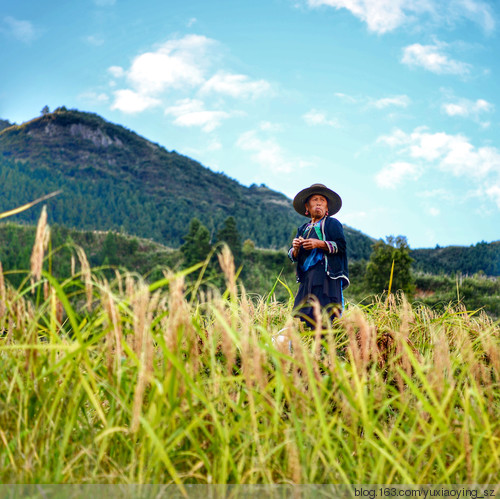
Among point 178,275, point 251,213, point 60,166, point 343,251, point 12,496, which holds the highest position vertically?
point 60,166

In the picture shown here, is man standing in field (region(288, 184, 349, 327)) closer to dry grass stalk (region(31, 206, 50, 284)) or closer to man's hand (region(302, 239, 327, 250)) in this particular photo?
man's hand (region(302, 239, 327, 250))

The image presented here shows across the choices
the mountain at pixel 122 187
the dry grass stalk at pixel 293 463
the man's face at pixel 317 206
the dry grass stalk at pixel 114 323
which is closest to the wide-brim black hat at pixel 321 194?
the man's face at pixel 317 206

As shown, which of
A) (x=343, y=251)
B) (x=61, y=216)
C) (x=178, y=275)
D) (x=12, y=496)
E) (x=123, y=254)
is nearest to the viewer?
(x=12, y=496)

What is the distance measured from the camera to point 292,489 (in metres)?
1.29

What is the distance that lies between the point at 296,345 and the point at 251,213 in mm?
74952

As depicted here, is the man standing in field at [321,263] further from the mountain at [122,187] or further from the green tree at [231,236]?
the mountain at [122,187]

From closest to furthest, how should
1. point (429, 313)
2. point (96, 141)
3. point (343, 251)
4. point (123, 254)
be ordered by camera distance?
point (429, 313), point (343, 251), point (123, 254), point (96, 141)

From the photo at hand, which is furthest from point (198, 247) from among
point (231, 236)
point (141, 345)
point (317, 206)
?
point (141, 345)

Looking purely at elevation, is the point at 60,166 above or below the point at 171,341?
above

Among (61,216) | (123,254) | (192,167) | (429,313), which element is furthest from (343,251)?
(192,167)

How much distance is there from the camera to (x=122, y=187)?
74.8 m

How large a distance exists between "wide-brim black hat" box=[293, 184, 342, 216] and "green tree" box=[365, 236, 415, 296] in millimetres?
13105

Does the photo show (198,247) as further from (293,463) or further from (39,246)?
(293,463)

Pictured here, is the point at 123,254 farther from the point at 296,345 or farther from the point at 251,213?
the point at 251,213
